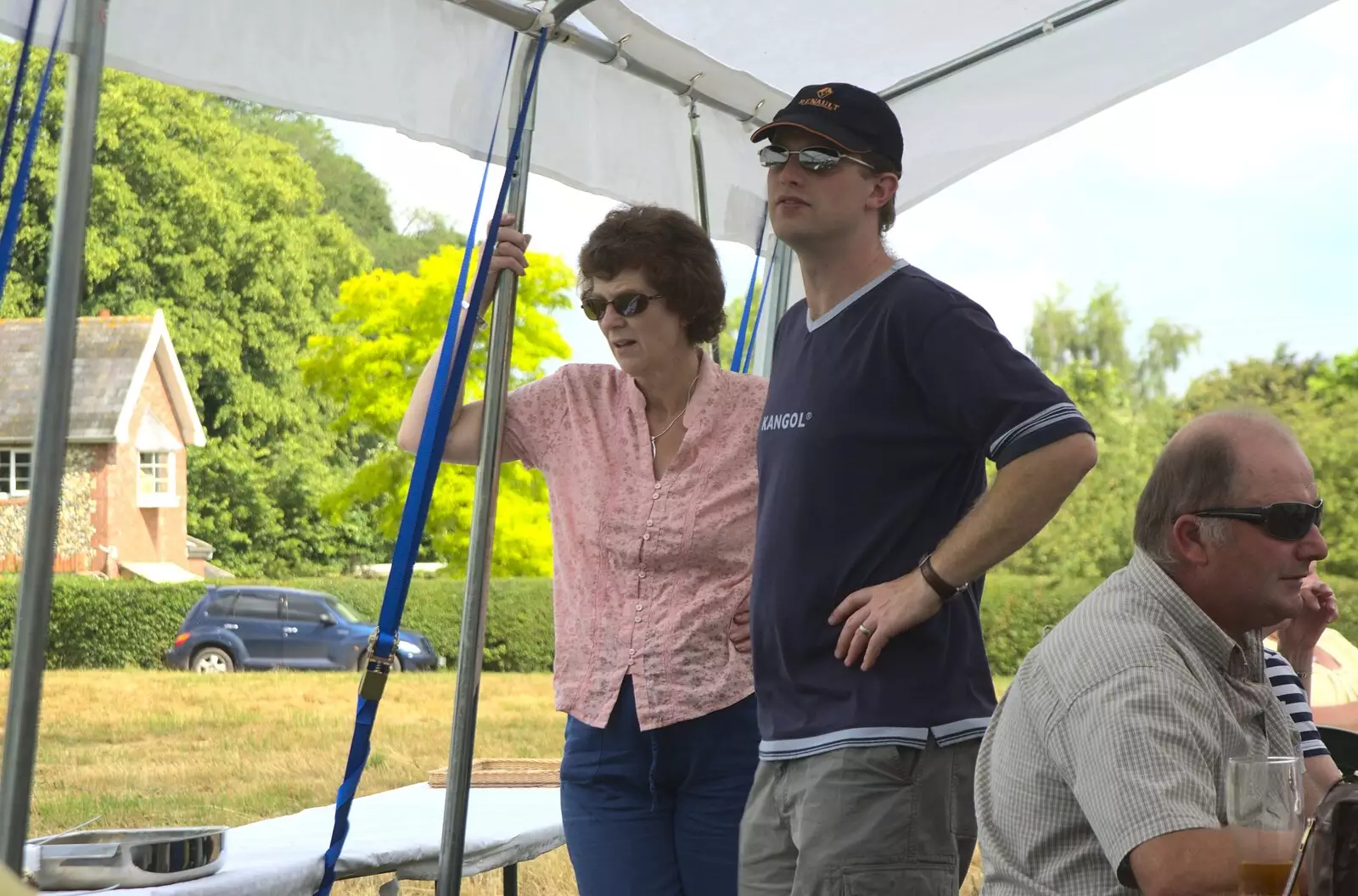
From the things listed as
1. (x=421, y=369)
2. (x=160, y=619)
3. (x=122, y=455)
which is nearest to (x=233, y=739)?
(x=160, y=619)

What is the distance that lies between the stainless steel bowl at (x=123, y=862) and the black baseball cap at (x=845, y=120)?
121cm

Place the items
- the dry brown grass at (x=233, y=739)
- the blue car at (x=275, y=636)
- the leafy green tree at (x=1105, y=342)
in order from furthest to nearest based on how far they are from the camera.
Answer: the leafy green tree at (x=1105, y=342), the blue car at (x=275, y=636), the dry brown grass at (x=233, y=739)

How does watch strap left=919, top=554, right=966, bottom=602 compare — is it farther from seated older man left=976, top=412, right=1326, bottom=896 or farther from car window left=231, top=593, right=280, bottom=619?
car window left=231, top=593, right=280, bottom=619

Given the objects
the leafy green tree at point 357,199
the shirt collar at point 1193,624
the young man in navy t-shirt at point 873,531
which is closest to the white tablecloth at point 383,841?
the young man in navy t-shirt at point 873,531

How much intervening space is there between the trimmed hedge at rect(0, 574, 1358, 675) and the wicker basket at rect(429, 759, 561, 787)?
13.9 meters

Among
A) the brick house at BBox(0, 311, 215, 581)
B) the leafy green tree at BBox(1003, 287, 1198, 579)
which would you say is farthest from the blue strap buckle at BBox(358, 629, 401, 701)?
the brick house at BBox(0, 311, 215, 581)

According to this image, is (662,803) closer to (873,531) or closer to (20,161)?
(873,531)

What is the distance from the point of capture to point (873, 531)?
5.57ft

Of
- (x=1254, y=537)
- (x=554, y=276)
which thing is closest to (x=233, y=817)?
(x=554, y=276)

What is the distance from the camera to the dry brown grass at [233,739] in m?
14.9

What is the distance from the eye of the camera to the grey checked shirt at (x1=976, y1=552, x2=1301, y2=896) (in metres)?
1.20

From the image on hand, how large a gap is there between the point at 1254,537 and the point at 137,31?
161cm

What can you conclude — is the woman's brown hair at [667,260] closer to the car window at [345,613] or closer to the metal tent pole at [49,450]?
the metal tent pole at [49,450]

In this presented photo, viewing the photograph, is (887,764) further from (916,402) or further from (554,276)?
(554,276)
